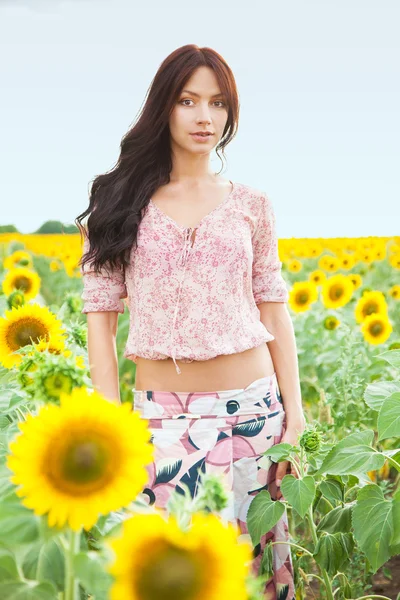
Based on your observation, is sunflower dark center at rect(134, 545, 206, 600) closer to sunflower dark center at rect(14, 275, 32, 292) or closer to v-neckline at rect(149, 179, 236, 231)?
v-neckline at rect(149, 179, 236, 231)

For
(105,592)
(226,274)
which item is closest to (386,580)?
(226,274)

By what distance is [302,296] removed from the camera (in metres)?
3.97

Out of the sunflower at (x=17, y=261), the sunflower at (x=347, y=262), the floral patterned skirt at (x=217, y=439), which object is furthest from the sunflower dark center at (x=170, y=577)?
the sunflower at (x=347, y=262)

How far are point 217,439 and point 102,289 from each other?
17.5 inches

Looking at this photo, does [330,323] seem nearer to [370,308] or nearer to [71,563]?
[370,308]

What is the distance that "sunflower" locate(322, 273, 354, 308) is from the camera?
13.0ft

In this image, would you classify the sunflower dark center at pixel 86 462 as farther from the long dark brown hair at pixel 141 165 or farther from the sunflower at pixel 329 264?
the sunflower at pixel 329 264

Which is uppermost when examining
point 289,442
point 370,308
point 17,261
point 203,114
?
point 203,114

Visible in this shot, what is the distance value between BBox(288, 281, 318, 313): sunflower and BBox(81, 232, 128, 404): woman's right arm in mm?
2142

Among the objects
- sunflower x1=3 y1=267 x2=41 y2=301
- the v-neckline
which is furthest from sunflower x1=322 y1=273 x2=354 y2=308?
the v-neckline

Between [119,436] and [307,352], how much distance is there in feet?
10.3

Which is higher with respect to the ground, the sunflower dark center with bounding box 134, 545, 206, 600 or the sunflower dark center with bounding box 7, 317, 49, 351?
the sunflower dark center with bounding box 7, 317, 49, 351

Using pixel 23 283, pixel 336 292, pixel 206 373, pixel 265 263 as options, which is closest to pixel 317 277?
pixel 336 292

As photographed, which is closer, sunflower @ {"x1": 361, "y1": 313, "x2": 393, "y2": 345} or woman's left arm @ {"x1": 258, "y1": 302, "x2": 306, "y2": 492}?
woman's left arm @ {"x1": 258, "y1": 302, "x2": 306, "y2": 492}
